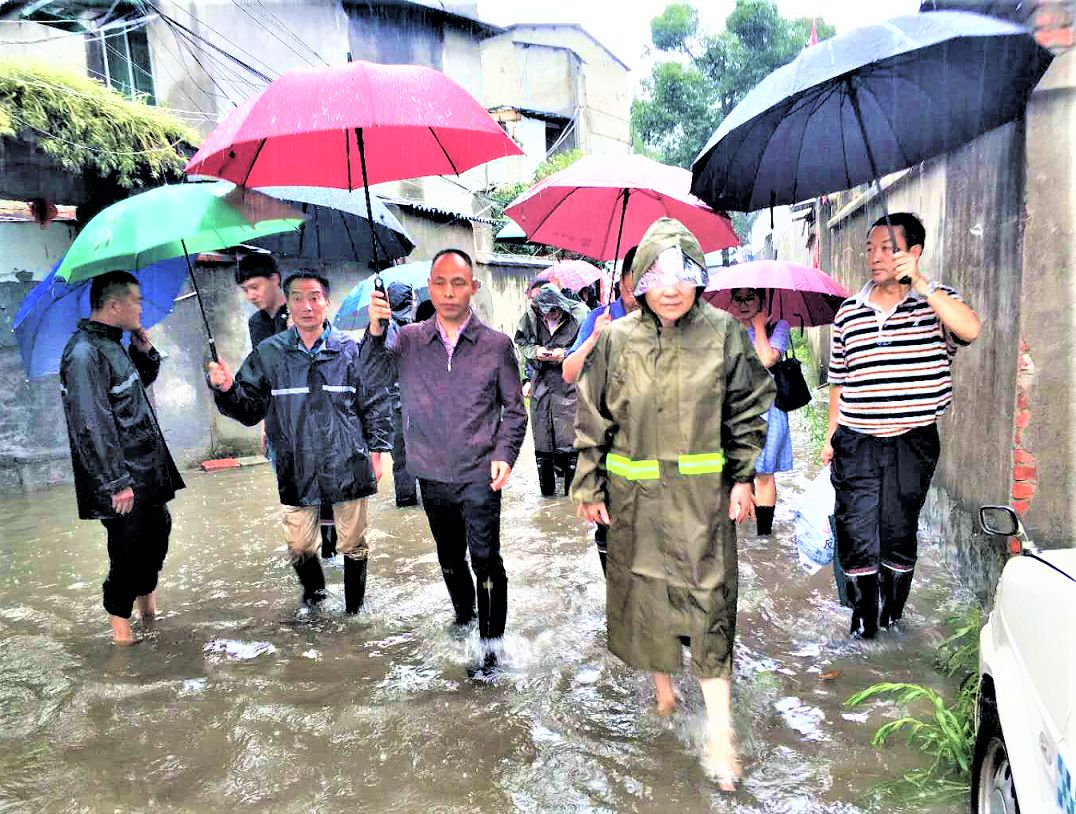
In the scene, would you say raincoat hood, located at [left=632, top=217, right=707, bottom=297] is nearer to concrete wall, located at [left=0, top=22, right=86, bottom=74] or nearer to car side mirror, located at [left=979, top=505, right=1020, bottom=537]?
car side mirror, located at [left=979, top=505, right=1020, bottom=537]

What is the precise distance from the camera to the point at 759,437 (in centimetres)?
274

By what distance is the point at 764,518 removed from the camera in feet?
17.6

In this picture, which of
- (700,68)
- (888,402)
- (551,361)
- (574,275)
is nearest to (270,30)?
(574,275)

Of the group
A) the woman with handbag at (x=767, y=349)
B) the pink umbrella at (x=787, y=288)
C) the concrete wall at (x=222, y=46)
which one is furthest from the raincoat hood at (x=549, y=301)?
the concrete wall at (x=222, y=46)

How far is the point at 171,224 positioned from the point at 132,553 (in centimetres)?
169

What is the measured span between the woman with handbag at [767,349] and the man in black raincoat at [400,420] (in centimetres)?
255

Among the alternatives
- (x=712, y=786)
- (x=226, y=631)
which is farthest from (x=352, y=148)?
(x=712, y=786)

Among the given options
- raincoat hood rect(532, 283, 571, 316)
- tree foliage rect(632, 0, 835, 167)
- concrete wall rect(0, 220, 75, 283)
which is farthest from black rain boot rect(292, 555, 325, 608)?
tree foliage rect(632, 0, 835, 167)

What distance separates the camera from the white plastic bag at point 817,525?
3744 millimetres

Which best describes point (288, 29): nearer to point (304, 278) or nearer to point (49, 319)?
point (49, 319)

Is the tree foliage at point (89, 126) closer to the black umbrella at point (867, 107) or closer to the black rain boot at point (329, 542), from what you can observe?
the black rain boot at point (329, 542)

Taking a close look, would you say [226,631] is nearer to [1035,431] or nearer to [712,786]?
[712,786]

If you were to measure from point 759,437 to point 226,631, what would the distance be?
3.16 meters

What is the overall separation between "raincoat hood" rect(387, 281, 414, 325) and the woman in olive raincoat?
143 inches
